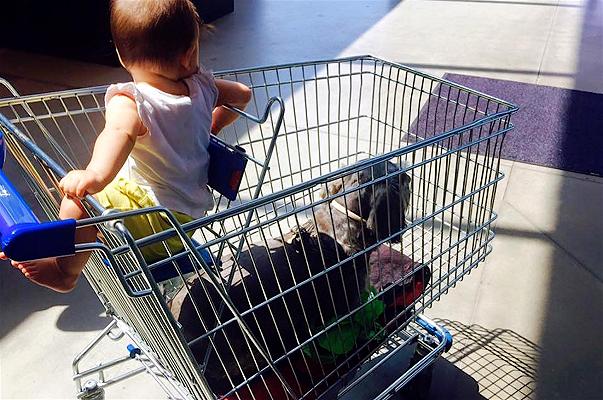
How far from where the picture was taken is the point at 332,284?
1.40 meters

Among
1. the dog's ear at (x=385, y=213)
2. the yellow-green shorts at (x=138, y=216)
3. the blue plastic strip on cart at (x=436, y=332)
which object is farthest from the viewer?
the blue plastic strip on cart at (x=436, y=332)

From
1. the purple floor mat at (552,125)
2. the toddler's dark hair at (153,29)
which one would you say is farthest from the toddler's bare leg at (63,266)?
the purple floor mat at (552,125)

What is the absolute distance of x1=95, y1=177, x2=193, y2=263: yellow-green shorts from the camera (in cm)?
124

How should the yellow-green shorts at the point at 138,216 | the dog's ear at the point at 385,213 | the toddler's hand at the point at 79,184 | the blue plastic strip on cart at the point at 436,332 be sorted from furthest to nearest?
the blue plastic strip on cart at the point at 436,332 → the dog's ear at the point at 385,213 → the yellow-green shorts at the point at 138,216 → the toddler's hand at the point at 79,184

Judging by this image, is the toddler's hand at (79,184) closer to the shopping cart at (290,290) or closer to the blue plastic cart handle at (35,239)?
the shopping cart at (290,290)

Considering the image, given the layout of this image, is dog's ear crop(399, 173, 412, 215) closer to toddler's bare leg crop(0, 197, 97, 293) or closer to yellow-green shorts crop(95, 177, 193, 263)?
yellow-green shorts crop(95, 177, 193, 263)

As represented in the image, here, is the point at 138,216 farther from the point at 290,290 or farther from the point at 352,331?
the point at 352,331

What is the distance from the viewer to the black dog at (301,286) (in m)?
1.32

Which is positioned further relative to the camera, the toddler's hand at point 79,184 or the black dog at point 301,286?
the black dog at point 301,286

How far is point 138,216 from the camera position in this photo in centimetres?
122

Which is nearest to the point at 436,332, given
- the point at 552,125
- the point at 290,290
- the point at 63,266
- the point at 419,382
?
the point at 419,382

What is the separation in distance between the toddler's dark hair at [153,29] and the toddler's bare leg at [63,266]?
0.36 m

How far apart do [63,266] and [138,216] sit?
0.59 feet

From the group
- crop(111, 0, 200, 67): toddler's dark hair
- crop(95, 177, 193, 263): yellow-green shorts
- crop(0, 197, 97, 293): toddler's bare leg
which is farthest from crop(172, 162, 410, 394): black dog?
crop(111, 0, 200, 67): toddler's dark hair
